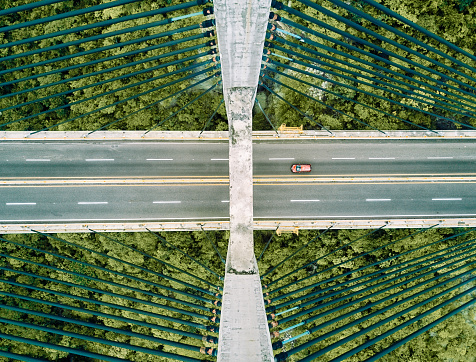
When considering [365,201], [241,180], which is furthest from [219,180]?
[365,201]

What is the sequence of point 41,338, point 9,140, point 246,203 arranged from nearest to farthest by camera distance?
point 246,203 < point 9,140 < point 41,338

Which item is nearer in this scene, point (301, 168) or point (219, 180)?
point (301, 168)

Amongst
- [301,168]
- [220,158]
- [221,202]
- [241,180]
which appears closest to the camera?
[241,180]

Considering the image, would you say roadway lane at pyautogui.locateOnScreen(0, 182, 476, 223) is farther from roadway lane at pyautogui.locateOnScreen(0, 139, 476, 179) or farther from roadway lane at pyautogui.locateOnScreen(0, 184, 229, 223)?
roadway lane at pyautogui.locateOnScreen(0, 139, 476, 179)

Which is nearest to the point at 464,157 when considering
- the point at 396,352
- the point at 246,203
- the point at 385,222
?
the point at 385,222

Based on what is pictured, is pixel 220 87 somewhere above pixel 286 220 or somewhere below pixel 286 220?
above

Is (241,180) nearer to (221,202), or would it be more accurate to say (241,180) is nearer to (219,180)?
(219,180)

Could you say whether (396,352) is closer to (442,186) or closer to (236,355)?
(442,186)

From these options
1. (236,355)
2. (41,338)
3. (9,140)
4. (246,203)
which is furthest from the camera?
(41,338)

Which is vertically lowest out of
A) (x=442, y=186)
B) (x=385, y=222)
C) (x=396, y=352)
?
(x=396, y=352)
